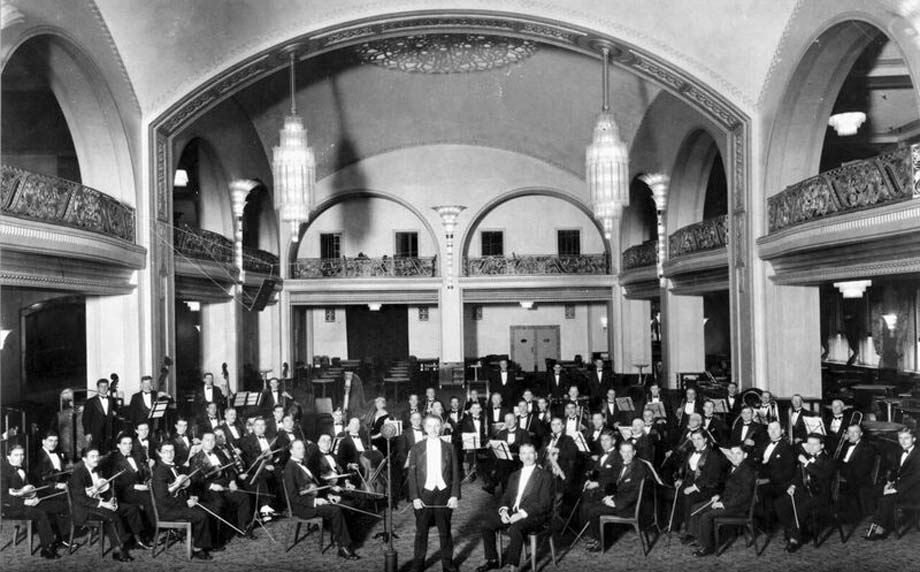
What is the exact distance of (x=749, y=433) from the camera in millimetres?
11359

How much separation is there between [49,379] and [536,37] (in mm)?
14963

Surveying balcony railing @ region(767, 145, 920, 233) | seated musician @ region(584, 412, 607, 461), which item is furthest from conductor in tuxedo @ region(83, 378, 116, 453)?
balcony railing @ region(767, 145, 920, 233)

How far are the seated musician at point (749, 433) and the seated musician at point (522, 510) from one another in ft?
12.7

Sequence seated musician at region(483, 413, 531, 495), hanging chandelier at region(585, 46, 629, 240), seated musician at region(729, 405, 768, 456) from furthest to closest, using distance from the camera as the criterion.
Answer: hanging chandelier at region(585, 46, 629, 240)
seated musician at region(483, 413, 531, 495)
seated musician at region(729, 405, 768, 456)

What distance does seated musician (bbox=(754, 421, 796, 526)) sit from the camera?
371 inches

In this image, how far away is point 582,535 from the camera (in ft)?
30.5

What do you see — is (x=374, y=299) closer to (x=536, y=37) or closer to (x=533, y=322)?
(x=533, y=322)

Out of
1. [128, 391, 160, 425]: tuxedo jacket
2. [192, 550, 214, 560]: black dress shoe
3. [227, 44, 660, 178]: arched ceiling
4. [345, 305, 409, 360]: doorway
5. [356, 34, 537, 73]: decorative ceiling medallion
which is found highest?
[356, 34, 537, 73]: decorative ceiling medallion

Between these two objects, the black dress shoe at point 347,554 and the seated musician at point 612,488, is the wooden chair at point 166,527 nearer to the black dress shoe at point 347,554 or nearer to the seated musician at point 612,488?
the black dress shoe at point 347,554

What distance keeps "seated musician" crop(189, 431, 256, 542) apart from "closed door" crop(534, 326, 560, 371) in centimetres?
1977

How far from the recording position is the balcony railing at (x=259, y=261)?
22.2m

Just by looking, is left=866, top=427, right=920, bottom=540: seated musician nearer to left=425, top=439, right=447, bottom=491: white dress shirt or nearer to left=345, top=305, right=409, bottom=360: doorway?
left=425, top=439, right=447, bottom=491: white dress shirt

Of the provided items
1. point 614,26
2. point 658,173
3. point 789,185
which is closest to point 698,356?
point 658,173

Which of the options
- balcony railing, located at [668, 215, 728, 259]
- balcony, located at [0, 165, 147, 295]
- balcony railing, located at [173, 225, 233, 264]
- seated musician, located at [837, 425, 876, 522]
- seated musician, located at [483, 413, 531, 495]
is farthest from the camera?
balcony railing, located at [173, 225, 233, 264]
